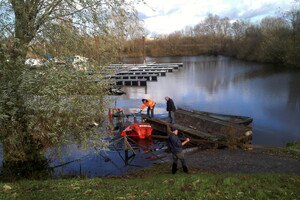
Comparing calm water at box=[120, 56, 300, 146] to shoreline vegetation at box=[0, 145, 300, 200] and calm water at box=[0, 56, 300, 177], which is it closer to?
calm water at box=[0, 56, 300, 177]

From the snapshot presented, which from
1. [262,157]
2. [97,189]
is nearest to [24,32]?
[97,189]

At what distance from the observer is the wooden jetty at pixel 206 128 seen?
14500 millimetres

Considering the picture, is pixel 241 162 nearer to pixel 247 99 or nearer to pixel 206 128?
pixel 206 128

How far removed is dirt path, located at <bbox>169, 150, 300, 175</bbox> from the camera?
10.1 m

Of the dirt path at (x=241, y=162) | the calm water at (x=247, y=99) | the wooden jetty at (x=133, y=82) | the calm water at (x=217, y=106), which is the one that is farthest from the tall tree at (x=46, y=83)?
the wooden jetty at (x=133, y=82)

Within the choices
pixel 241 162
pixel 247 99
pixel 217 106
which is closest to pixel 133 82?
pixel 217 106

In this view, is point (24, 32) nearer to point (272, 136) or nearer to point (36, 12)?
point (36, 12)

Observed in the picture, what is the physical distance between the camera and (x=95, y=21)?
10.2 metres

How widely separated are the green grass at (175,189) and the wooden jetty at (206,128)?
22.6 ft

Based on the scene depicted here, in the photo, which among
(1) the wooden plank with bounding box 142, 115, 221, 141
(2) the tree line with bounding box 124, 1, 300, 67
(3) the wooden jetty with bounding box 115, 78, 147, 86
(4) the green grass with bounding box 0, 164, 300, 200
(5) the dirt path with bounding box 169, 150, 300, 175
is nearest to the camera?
(4) the green grass with bounding box 0, 164, 300, 200

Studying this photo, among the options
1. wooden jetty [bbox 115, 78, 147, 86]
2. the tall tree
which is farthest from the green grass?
wooden jetty [bbox 115, 78, 147, 86]

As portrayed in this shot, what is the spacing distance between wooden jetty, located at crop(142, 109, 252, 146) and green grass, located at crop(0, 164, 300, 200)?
6895 mm

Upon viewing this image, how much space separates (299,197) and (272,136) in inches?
475

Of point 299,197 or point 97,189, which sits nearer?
point 299,197
